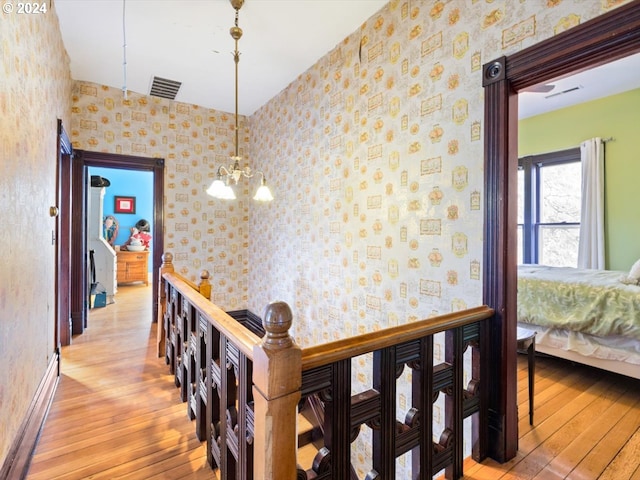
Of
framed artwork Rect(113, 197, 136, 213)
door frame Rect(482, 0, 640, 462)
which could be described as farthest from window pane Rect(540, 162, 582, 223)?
framed artwork Rect(113, 197, 136, 213)

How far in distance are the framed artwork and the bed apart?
8454mm

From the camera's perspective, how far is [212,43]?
2.89 metres

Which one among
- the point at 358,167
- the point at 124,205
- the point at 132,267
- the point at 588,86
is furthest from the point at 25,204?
the point at 124,205

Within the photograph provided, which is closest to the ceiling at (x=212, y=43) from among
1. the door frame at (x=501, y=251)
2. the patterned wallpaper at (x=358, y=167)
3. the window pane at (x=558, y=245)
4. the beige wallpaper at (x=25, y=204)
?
the patterned wallpaper at (x=358, y=167)

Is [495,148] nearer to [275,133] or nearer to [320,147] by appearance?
[320,147]

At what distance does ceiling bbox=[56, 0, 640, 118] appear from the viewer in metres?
2.42

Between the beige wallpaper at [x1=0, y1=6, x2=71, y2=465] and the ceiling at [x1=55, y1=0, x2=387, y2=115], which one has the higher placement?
the ceiling at [x1=55, y1=0, x2=387, y2=115]

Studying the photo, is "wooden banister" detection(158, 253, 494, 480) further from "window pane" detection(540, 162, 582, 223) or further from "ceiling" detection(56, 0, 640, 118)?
"window pane" detection(540, 162, 582, 223)

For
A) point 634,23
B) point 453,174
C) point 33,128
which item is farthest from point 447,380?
point 33,128

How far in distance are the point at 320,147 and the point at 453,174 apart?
1.58 metres

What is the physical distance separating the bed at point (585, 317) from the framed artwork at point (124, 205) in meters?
8.45

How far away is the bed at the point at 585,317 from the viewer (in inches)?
99.7

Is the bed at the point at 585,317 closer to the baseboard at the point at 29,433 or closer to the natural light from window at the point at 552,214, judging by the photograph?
the natural light from window at the point at 552,214

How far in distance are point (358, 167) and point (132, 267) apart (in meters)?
6.76
